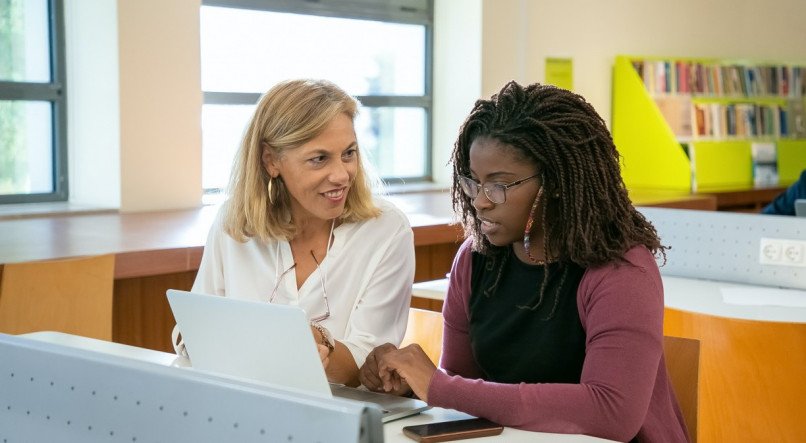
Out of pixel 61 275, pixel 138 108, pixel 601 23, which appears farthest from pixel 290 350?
pixel 601 23

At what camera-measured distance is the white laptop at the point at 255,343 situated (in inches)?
56.8

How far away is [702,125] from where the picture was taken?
6344 mm

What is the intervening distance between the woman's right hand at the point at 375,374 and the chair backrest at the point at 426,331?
0.45 m

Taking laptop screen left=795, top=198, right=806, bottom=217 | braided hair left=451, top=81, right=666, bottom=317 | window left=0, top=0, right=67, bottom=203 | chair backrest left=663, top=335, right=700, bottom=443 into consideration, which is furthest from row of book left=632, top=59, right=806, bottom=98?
braided hair left=451, top=81, right=666, bottom=317

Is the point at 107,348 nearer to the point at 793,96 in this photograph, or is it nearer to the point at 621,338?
the point at 621,338

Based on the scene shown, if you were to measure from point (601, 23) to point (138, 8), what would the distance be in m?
3.06

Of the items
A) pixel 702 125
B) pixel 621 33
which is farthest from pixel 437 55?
pixel 702 125

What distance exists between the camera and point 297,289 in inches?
83.5

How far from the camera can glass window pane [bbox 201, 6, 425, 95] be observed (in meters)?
4.73

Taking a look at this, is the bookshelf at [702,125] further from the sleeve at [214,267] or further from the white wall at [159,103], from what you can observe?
the sleeve at [214,267]

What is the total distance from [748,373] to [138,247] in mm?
1770

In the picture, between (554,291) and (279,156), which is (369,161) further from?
(554,291)

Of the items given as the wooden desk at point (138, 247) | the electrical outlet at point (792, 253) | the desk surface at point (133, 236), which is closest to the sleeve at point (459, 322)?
the desk surface at point (133, 236)

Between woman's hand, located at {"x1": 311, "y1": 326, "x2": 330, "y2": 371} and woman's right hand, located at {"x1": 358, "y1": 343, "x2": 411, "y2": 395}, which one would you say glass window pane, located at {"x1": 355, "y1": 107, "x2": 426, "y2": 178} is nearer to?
woman's hand, located at {"x1": 311, "y1": 326, "x2": 330, "y2": 371}
